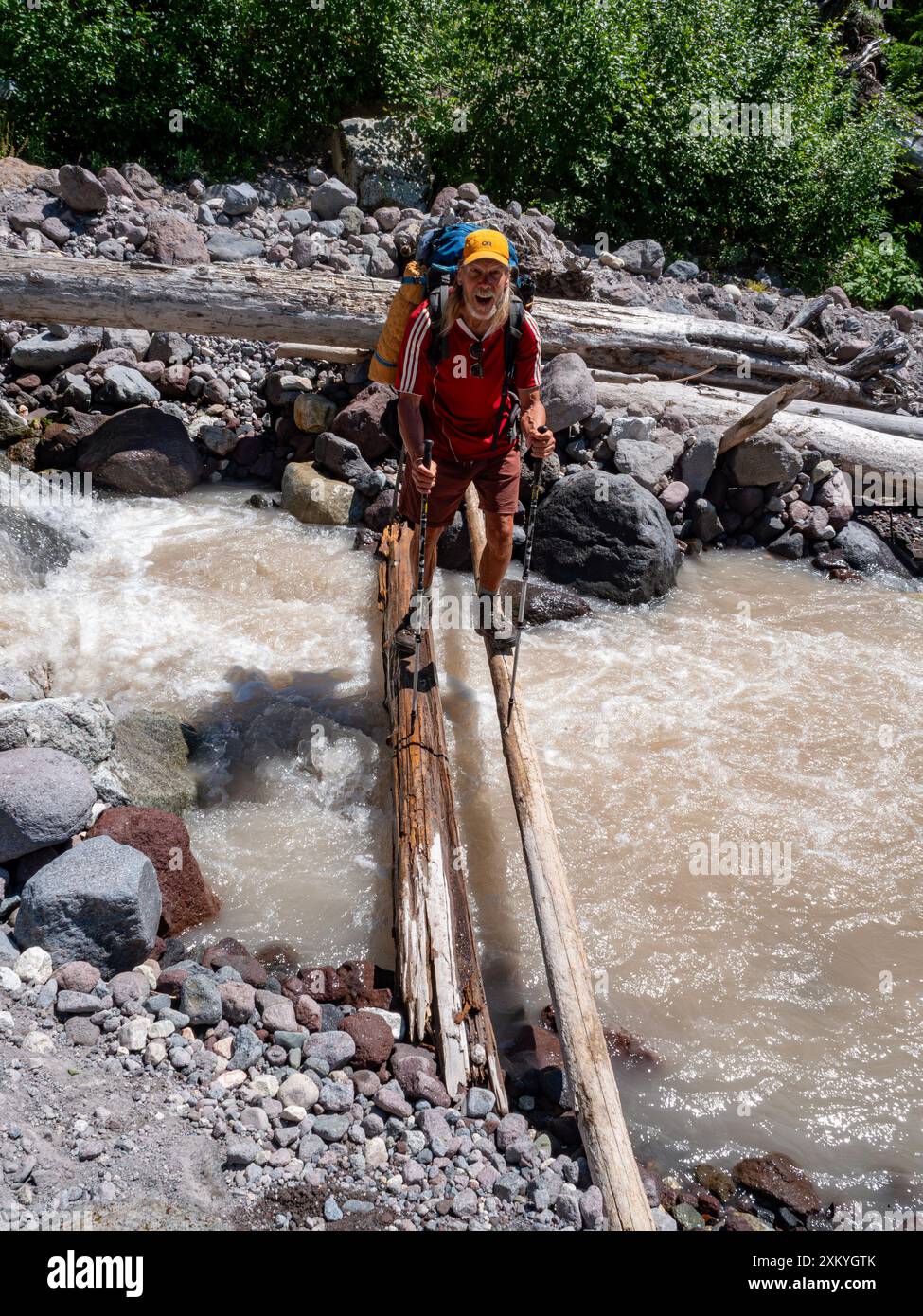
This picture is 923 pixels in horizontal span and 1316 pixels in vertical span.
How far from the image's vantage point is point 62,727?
5.08 meters

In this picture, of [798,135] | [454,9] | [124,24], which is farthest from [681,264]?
[124,24]

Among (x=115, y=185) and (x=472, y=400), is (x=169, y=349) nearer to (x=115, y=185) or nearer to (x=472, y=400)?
(x=115, y=185)

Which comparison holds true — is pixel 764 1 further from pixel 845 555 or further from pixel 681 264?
pixel 845 555

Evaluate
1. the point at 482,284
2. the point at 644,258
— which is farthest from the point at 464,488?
the point at 644,258

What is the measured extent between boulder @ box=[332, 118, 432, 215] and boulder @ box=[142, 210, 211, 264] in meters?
2.67

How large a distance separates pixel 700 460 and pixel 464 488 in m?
4.28

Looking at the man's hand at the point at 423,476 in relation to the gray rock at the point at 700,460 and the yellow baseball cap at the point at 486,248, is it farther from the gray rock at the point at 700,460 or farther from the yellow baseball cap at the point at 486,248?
the gray rock at the point at 700,460

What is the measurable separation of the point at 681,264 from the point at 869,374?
11.0 feet

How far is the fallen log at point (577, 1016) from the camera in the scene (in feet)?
10.9

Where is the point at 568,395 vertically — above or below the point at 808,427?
above

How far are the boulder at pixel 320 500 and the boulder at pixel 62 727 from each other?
372 centimetres

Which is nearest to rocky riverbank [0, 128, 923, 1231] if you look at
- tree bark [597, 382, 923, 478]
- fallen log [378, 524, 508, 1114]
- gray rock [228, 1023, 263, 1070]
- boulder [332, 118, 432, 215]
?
gray rock [228, 1023, 263, 1070]

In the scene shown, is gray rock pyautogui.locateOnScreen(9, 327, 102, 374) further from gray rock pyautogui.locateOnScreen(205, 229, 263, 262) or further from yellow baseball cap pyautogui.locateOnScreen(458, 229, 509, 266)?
yellow baseball cap pyautogui.locateOnScreen(458, 229, 509, 266)

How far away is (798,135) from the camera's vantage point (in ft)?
44.4
